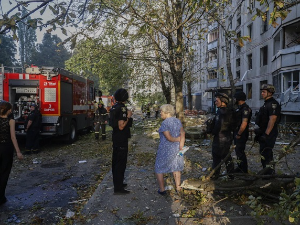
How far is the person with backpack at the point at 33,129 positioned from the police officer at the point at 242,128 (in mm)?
6541

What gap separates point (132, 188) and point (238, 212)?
1918 millimetres

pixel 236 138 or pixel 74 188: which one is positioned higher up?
pixel 236 138

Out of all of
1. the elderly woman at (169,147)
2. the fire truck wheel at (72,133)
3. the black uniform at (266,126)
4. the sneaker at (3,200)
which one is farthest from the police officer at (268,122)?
the fire truck wheel at (72,133)

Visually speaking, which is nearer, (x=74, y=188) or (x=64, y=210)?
(x=64, y=210)

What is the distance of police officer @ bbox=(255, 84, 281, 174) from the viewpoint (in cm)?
457

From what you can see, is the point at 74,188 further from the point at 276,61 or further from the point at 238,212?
the point at 276,61

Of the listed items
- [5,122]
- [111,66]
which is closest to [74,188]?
[5,122]

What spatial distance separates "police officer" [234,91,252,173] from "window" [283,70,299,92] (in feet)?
39.5

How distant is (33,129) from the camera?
8773 mm

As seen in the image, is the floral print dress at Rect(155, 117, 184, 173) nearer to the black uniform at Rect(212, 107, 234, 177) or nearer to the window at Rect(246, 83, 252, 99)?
the black uniform at Rect(212, 107, 234, 177)

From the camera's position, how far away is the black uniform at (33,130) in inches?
343

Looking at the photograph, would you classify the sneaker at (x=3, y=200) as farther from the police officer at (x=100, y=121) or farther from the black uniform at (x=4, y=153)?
the police officer at (x=100, y=121)

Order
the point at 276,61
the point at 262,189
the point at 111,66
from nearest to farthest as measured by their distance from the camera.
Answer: the point at 262,189 < the point at 111,66 < the point at 276,61

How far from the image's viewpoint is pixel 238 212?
3.67 m
